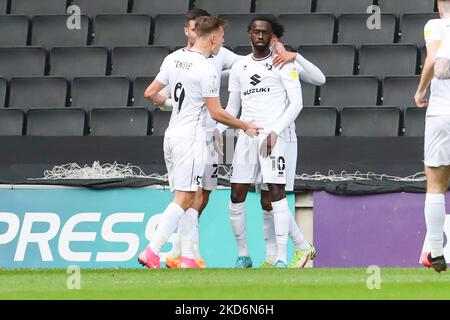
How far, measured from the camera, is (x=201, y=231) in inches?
504

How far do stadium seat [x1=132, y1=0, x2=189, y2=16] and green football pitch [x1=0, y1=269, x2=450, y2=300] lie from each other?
683 cm

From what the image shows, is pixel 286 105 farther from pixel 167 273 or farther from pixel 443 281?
pixel 443 281

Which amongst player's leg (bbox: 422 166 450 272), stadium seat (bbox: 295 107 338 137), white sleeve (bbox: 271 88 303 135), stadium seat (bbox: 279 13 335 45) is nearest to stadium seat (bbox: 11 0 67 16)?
stadium seat (bbox: 279 13 335 45)

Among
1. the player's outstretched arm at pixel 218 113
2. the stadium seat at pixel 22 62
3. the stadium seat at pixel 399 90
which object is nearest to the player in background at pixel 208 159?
the player's outstretched arm at pixel 218 113

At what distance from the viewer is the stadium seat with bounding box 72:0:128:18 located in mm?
17016

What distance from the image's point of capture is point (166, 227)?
10.7m

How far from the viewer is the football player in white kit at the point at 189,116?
10.8 m

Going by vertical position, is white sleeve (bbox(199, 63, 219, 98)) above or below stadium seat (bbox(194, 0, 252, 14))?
below

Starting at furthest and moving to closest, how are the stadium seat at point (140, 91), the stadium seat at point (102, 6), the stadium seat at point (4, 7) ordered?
the stadium seat at point (4, 7)
the stadium seat at point (102, 6)
the stadium seat at point (140, 91)

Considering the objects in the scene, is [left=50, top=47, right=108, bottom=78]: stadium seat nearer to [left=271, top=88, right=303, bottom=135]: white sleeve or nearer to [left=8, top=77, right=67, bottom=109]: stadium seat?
[left=8, top=77, right=67, bottom=109]: stadium seat

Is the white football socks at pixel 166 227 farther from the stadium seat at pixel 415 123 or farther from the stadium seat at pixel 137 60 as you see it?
the stadium seat at pixel 137 60

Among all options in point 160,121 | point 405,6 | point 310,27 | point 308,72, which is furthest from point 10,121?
point 405,6

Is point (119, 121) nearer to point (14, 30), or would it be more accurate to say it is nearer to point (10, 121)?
point (10, 121)
